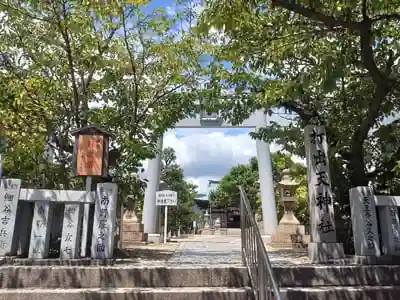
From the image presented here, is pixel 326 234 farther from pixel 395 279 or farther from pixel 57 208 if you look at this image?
pixel 57 208

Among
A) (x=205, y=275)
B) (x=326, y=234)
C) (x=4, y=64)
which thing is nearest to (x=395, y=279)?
(x=326, y=234)

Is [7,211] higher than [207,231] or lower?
lower

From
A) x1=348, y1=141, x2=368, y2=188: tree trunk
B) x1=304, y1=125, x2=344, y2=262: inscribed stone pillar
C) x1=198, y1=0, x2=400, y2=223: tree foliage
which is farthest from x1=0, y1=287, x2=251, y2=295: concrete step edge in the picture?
x1=348, y1=141, x2=368, y2=188: tree trunk

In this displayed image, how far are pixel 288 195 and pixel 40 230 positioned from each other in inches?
380

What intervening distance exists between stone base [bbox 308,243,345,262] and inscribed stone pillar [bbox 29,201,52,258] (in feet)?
13.4

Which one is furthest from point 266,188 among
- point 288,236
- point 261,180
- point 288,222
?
point 288,236

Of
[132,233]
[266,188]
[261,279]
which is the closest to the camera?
[261,279]

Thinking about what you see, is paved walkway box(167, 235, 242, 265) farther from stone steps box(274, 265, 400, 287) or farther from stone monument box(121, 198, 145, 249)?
stone monument box(121, 198, 145, 249)

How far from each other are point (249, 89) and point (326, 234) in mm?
3497

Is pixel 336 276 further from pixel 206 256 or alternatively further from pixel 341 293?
pixel 206 256

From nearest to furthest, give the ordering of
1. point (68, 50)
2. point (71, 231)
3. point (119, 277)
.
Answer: point (119, 277), point (71, 231), point (68, 50)

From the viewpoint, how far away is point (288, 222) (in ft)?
43.4

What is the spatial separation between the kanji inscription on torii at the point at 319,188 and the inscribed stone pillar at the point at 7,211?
4581 millimetres

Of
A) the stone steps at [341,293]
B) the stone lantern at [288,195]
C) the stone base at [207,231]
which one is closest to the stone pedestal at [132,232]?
the stone lantern at [288,195]
